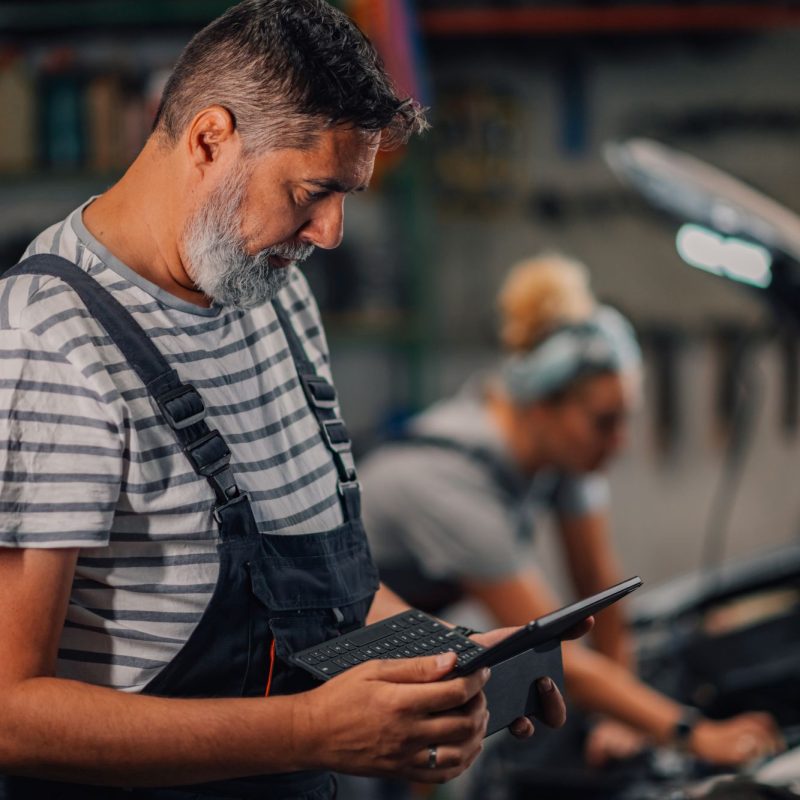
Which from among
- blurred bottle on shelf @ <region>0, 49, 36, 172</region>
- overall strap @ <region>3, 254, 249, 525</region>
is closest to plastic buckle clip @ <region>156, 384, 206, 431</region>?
overall strap @ <region>3, 254, 249, 525</region>

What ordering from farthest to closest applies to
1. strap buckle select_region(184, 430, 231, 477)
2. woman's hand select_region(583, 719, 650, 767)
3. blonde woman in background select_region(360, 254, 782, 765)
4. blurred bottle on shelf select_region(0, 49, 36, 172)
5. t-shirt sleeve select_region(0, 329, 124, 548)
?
blurred bottle on shelf select_region(0, 49, 36, 172) → blonde woman in background select_region(360, 254, 782, 765) → woman's hand select_region(583, 719, 650, 767) → strap buckle select_region(184, 430, 231, 477) → t-shirt sleeve select_region(0, 329, 124, 548)

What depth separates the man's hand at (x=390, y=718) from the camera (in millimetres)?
1103

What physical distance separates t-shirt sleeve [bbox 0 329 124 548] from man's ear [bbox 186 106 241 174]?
0.25 metres

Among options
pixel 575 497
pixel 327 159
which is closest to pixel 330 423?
pixel 327 159

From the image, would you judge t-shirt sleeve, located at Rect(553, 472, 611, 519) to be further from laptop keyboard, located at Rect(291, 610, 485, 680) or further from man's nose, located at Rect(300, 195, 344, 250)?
man's nose, located at Rect(300, 195, 344, 250)

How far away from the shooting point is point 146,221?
123 centimetres

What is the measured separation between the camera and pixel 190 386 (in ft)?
3.86

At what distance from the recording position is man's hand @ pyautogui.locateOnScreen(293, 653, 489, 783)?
1.10 meters

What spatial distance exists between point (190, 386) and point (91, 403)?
11cm

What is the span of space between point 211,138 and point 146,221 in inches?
4.4

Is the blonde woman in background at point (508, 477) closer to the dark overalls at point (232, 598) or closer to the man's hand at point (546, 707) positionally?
the man's hand at point (546, 707)

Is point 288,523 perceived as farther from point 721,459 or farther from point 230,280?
point 721,459

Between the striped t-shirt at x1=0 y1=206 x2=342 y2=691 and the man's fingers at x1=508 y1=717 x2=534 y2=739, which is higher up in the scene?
the striped t-shirt at x1=0 y1=206 x2=342 y2=691

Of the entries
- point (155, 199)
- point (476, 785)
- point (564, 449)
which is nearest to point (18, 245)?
point (564, 449)
